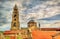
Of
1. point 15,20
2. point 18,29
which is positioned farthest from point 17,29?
point 15,20

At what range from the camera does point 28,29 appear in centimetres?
465

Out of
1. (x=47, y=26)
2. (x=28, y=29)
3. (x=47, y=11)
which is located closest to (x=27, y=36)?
(x=28, y=29)

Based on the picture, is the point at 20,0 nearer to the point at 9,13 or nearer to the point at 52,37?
the point at 9,13

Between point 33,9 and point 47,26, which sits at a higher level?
point 33,9

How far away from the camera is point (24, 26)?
4664mm

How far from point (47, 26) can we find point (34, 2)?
869mm

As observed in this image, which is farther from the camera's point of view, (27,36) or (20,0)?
(20,0)

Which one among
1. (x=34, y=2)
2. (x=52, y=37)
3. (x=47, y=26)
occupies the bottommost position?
(x=52, y=37)

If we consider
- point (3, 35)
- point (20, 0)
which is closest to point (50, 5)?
point (20, 0)

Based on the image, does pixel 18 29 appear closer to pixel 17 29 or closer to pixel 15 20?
pixel 17 29

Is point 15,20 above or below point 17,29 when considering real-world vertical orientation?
above

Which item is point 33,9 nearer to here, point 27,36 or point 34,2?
point 34,2

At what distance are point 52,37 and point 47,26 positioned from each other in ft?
1.29

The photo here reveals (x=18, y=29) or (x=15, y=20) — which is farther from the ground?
(x=15, y=20)
